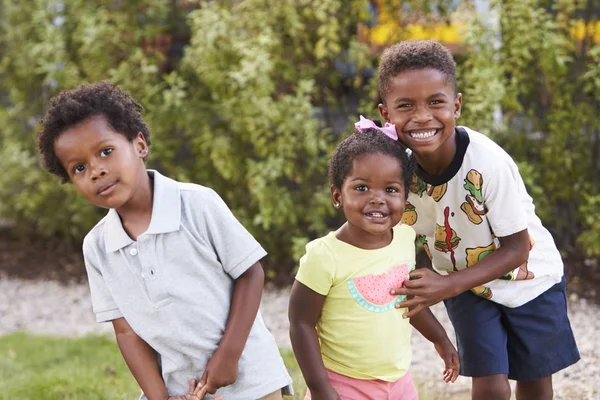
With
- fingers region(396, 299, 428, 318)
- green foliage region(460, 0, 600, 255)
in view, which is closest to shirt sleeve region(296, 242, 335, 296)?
fingers region(396, 299, 428, 318)

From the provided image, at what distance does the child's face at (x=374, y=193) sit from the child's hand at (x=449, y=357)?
0.49 m

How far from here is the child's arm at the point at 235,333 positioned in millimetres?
2283

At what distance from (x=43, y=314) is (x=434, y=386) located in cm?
314

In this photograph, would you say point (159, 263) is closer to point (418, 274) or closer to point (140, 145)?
point (140, 145)

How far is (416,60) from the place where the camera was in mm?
2396

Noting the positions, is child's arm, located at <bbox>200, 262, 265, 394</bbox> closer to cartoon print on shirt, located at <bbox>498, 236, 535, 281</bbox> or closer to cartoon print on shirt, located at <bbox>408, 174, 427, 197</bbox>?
cartoon print on shirt, located at <bbox>408, 174, 427, 197</bbox>

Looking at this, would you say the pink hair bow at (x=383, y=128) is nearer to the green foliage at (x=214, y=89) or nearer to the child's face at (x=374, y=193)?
the child's face at (x=374, y=193)

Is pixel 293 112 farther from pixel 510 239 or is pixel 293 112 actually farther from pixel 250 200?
pixel 510 239

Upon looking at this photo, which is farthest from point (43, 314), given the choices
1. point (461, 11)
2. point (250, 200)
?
point (461, 11)

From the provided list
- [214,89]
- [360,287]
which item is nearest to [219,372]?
[360,287]

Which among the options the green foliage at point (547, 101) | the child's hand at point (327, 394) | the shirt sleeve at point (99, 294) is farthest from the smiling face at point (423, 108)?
the green foliage at point (547, 101)

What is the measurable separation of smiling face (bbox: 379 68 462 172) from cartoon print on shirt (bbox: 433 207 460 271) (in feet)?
0.87

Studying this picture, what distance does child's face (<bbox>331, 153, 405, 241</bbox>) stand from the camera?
2277 millimetres

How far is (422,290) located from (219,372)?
0.63 metres
